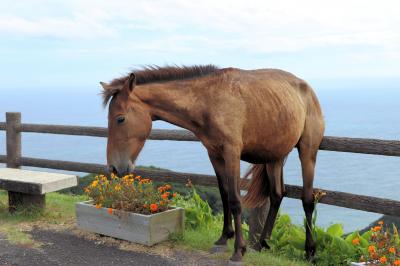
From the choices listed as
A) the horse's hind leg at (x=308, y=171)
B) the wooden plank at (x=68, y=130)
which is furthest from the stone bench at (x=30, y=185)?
the horse's hind leg at (x=308, y=171)

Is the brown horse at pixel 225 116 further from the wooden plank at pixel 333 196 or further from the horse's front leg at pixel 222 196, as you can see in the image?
the wooden plank at pixel 333 196

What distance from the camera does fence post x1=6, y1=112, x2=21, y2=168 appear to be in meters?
7.73

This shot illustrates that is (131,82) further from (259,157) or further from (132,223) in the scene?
(132,223)

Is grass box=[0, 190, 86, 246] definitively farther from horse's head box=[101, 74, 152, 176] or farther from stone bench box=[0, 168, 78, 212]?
horse's head box=[101, 74, 152, 176]

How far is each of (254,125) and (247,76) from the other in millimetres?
540

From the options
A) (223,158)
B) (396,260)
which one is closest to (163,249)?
(223,158)

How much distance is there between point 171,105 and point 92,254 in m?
1.79

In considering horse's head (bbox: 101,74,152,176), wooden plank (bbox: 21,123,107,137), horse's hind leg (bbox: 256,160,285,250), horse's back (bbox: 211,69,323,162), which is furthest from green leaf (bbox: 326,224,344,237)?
wooden plank (bbox: 21,123,107,137)

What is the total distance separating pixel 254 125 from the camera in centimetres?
402

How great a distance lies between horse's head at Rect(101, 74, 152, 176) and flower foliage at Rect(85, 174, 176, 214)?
779mm

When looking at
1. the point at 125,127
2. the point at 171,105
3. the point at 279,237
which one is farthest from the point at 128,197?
the point at 279,237

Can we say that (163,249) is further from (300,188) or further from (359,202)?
(359,202)

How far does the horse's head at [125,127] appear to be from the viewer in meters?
3.86

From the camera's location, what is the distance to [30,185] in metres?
5.41
